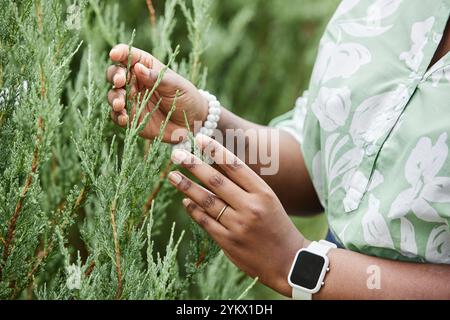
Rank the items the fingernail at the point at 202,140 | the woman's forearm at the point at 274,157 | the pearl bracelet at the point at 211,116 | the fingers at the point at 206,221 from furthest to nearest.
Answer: the woman's forearm at the point at 274,157 → the pearl bracelet at the point at 211,116 → the fingers at the point at 206,221 → the fingernail at the point at 202,140

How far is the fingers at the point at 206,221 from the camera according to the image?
1.53 meters

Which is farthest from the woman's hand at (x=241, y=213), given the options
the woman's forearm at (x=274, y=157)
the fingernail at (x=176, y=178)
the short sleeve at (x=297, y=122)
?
the short sleeve at (x=297, y=122)

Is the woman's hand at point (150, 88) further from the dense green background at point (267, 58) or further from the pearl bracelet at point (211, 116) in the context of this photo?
the dense green background at point (267, 58)

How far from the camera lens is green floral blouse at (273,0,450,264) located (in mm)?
1486

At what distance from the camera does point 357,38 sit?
5.88 ft

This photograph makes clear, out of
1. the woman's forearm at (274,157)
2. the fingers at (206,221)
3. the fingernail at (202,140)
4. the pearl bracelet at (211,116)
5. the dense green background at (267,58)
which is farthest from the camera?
the dense green background at (267,58)

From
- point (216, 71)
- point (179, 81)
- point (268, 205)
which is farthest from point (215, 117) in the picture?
→ point (216, 71)

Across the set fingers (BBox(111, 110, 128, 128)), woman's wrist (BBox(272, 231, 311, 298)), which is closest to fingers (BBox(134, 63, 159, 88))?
fingers (BBox(111, 110, 128, 128))

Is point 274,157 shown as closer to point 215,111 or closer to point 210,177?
point 215,111

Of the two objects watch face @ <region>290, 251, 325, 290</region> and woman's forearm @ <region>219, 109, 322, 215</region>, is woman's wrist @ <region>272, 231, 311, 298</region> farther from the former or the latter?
woman's forearm @ <region>219, 109, 322, 215</region>

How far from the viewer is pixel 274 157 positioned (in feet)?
6.83

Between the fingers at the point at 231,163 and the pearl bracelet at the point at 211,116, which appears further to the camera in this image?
the pearl bracelet at the point at 211,116

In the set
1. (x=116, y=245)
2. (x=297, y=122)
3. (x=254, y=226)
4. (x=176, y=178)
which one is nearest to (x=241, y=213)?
(x=254, y=226)
